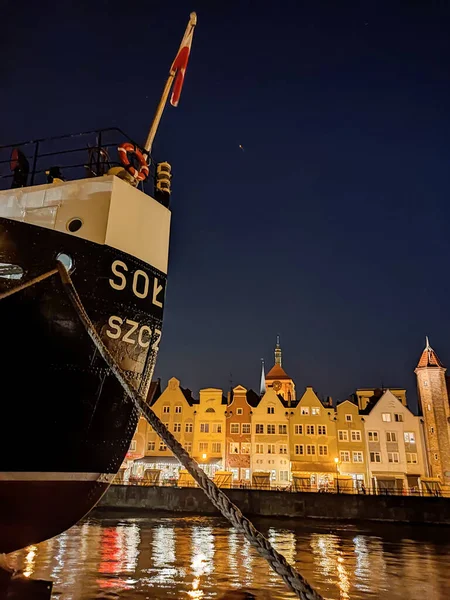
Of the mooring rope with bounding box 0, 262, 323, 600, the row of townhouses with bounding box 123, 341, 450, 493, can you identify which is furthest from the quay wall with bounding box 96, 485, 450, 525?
the mooring rope with bounding box 0, 262, 323, 600

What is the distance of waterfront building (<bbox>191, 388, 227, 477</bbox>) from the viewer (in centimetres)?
5362

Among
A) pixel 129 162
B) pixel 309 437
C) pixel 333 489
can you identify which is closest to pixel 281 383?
pixel 309 437

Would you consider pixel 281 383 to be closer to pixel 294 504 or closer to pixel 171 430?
pixel 171 430

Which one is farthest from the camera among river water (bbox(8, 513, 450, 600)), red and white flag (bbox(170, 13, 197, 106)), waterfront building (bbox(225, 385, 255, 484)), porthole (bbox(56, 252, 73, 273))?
waterfront building (bbox(225, 385, 255, 484))

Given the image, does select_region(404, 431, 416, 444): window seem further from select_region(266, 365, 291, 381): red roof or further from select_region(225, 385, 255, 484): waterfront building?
select_region(266, 365, 291, 381): red roof

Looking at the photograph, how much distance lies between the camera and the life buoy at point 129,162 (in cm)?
1107

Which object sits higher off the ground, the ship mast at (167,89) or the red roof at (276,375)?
the red roof at (276,375)

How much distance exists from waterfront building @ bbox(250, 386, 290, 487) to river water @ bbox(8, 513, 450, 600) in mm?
22516

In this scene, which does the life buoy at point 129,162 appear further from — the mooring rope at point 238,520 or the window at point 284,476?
the window at point 284,476

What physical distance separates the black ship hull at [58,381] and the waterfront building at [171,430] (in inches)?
1785

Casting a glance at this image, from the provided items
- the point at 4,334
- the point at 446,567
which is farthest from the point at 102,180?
the point at 446,567

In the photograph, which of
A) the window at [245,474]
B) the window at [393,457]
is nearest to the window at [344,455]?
the window at [393,457]

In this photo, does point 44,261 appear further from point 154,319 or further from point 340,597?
point 340,597

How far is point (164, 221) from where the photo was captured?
445 inches
